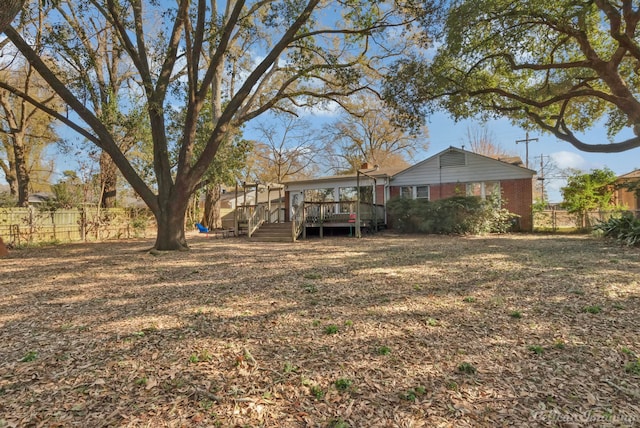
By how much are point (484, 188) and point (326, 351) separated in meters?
16.2

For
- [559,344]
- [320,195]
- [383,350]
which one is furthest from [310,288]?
[320,195]

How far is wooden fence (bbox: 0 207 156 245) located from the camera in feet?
40.1

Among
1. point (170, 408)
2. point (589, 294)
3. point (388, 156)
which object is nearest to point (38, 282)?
point (170, 408)

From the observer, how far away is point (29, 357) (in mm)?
2984

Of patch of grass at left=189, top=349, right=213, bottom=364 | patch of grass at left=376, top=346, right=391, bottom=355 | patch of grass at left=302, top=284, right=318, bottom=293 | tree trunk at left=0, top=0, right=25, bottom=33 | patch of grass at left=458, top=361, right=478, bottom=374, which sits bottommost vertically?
patch of grass at left=458, top=361, right=478, bottom=374

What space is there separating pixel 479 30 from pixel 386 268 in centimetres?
775

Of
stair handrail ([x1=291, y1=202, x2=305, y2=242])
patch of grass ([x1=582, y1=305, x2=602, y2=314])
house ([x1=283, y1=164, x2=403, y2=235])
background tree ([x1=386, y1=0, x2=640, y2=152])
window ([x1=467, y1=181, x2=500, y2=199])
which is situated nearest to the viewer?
patch of grass ([x1=582, y1=305, x2=602, y2=314])

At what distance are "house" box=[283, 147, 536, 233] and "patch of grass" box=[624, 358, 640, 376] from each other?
1163 cm

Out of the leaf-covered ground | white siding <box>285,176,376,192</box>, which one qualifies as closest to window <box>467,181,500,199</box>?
white siding <box>285,176,376,192</box>

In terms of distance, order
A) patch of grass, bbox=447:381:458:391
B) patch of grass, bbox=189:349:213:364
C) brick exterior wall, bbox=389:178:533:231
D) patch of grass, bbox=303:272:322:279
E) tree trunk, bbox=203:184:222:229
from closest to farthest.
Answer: patch of grass, bbox=447:381:458:391 < patch of grass, bbox=189:349:213:364 < patch of grass, bbox=303:272:322:279 < brick exterior wall, bbox=389:178:533:231 < tree trunk, bbox=203:184:222:229

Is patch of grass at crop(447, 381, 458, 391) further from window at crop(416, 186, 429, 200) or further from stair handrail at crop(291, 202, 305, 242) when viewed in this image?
window at crop(416, 186, 429, 200)

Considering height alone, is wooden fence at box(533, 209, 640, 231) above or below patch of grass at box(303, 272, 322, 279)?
above

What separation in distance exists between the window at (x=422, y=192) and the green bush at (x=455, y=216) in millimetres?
2695

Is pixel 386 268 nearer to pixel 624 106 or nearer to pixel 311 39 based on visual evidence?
pixel 311 39
